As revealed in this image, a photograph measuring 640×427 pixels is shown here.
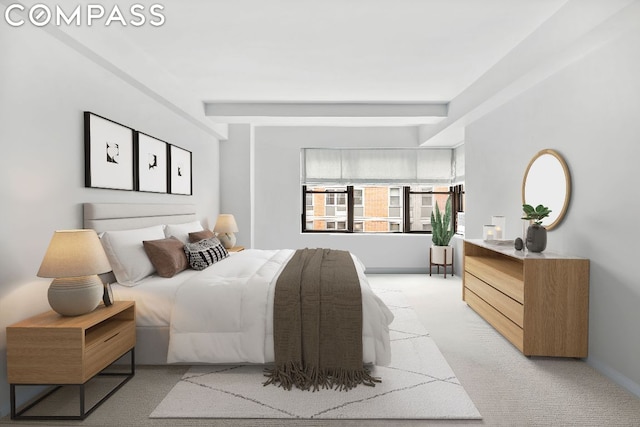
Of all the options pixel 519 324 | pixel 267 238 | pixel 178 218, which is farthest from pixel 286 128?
pixel 519 324

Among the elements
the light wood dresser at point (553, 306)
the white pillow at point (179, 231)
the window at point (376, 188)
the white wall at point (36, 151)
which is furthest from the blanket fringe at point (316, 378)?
the window at point (376, 188)

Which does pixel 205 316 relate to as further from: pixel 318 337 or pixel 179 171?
pixel 179 171

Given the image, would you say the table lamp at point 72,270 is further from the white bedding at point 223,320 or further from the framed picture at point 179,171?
the framed picture at point 179,171

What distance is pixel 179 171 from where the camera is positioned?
15.5 ft

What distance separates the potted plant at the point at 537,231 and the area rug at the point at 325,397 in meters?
1.24

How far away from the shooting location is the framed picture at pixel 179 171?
450 centimetres

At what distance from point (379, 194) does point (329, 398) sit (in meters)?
5.03

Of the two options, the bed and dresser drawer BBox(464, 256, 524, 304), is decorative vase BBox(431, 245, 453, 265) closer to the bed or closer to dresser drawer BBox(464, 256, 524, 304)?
dresser drawer BBox(464, 256, 524, 304)

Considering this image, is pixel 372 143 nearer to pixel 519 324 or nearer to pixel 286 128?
pixel 286 128

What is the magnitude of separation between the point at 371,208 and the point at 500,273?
3677 mm

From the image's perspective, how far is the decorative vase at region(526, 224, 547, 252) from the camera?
3.30 metres

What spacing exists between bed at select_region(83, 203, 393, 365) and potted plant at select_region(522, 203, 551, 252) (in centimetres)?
144

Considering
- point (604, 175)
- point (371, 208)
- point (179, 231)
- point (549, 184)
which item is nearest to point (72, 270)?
point (179, 231)

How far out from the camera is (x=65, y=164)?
2770 millimetres
